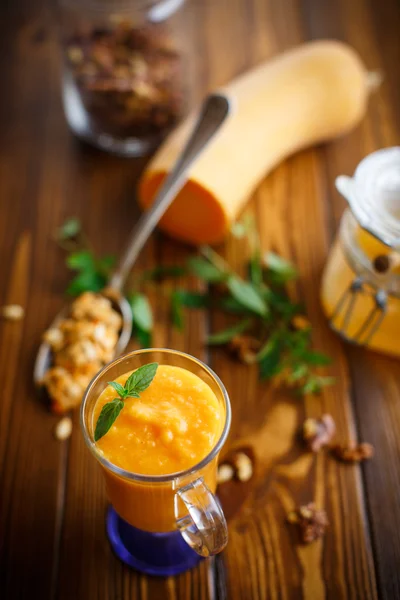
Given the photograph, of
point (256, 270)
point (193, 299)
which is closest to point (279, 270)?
point (256, 270)

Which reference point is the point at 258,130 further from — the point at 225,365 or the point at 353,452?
the point at 353,452

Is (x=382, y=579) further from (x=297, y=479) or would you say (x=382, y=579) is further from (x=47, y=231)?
(x=47, y=231)

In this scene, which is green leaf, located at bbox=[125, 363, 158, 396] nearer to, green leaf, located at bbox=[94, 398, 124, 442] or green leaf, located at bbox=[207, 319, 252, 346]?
green leaf, located at bbox=[94, 398, 124, 442]

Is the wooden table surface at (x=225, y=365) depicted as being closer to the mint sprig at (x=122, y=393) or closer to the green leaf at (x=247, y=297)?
the green leaf at (x=247, y=297)

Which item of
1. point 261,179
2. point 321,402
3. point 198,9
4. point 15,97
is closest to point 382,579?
point 321,402

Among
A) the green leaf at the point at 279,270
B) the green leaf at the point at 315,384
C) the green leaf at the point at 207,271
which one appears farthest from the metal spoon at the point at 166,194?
the green leaf at the point at 315,384
